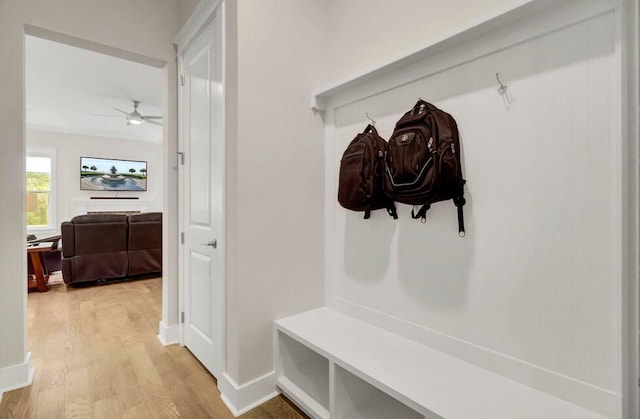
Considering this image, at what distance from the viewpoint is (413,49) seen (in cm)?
137

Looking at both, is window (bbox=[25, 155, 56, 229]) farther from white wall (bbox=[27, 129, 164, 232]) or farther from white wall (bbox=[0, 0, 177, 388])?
white wall (bbox=[0, 0, 177, 388])

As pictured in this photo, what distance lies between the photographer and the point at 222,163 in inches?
67.4

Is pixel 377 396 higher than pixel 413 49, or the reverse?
pixel 413 49

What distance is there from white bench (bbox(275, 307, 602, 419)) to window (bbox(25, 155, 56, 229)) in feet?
22.8

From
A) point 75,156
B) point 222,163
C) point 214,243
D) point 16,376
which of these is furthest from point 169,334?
point 75,156

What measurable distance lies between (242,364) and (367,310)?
2.41ft

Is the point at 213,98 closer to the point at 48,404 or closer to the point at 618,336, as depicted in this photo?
the point at 48,404

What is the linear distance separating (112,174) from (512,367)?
7988mm

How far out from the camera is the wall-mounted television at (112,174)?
21.6 feet

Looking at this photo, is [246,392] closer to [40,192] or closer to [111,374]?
[111,374]

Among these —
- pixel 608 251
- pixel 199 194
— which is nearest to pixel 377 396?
pixel 608 251

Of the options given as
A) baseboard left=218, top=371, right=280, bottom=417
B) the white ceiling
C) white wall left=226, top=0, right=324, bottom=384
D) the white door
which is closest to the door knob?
the white door

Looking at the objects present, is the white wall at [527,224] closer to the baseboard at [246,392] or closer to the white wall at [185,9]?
the baseboard at [246,392]

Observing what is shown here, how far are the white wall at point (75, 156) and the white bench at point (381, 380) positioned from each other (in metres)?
6.87
